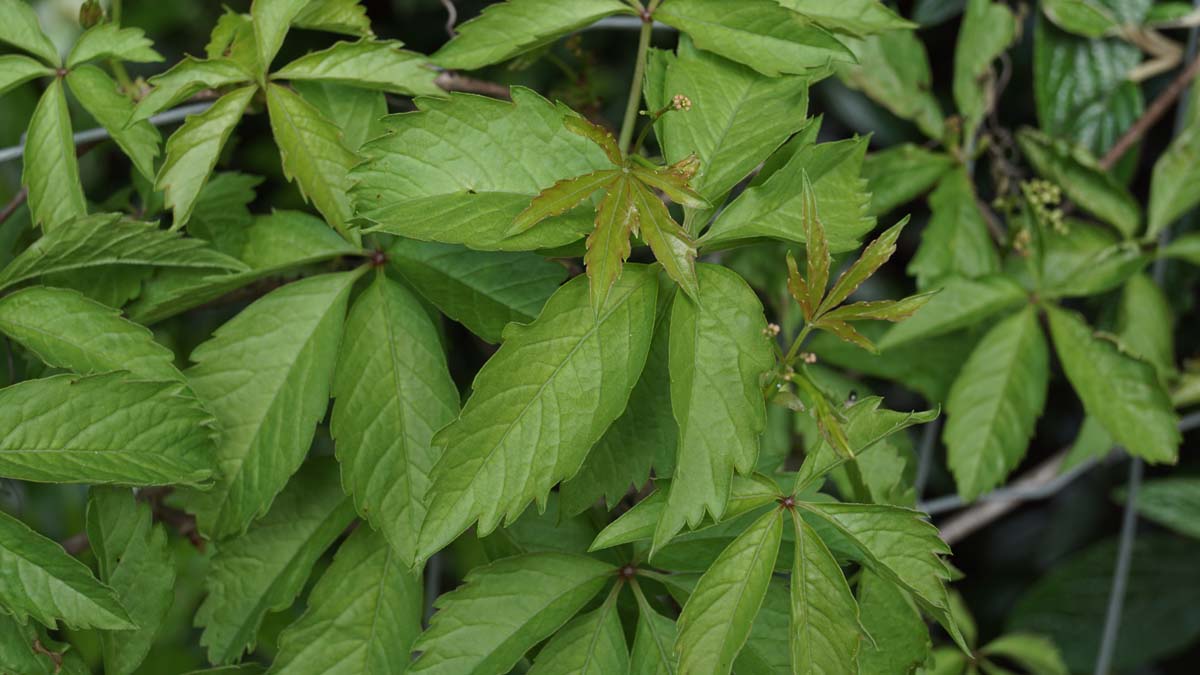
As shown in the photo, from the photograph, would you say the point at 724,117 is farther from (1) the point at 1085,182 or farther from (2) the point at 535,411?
(1) the point at 1085,182

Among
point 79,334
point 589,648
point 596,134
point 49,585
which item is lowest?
point 589,648

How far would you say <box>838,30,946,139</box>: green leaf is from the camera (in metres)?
1.27

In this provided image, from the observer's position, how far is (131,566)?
817 millimetres

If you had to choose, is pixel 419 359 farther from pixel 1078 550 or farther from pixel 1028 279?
pixel 1078 550

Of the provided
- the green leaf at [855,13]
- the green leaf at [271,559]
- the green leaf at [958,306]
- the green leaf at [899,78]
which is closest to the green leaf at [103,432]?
the green leaf at [271,559]

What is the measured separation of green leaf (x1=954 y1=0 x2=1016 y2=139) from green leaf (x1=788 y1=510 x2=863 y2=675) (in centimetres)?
76

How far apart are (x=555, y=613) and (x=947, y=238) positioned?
2.34ft

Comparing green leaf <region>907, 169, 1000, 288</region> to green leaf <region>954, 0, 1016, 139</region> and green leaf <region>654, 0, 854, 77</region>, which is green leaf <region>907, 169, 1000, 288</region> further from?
green leaf <region>654, 0, 854, 77</region>

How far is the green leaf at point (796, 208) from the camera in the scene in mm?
759

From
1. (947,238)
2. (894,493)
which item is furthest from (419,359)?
(947,238)

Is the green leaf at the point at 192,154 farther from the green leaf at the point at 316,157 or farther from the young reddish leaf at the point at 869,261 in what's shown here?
the young reddish leaf at the point at 869,261

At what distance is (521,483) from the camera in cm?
69

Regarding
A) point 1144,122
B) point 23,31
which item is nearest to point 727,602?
point 23,31

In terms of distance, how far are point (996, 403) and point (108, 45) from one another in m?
0.99
